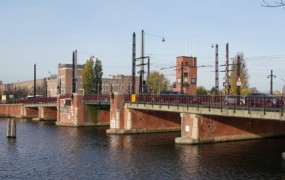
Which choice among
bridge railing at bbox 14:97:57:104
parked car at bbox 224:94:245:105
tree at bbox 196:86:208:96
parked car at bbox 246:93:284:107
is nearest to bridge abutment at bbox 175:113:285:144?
parked car at bbox 224:94:245:105

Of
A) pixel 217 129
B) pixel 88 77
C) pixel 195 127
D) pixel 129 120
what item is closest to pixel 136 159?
pixel 195 127

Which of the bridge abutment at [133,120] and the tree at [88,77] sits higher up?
the tree at [88,77]

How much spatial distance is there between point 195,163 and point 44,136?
28602mm

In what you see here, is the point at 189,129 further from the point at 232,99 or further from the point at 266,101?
the point at 266,101

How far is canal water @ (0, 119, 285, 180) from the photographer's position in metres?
29.2

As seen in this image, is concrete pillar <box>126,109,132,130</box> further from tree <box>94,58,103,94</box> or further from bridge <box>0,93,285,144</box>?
tree <box>94,58,103,94</box>

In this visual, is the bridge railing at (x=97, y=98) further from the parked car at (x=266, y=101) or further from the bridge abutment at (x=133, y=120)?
the parked car at (x=266, y=101)

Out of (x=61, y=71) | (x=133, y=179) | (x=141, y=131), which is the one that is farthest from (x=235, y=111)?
(x=61, y=71)

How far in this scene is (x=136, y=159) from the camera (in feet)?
116

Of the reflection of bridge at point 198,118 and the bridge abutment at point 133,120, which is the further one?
the bridge abutment at point 133,120

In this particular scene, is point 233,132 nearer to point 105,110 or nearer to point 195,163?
point 195,163

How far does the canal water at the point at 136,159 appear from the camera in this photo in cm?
2922

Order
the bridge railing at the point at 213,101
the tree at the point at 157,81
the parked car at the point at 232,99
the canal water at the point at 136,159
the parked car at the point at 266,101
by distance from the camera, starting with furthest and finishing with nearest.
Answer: the tree at the point at 157,81, the parked car at the point at 232,99, the bridge railing at the point at 213,101, the parked car at the point at 266,101, the canal water at the point at 136,159

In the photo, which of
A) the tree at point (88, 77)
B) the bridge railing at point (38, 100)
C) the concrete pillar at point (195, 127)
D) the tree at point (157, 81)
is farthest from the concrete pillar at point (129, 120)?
the tree at point (157, 81)
